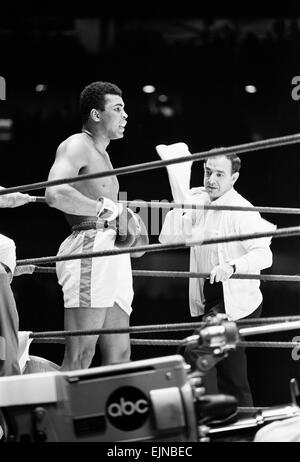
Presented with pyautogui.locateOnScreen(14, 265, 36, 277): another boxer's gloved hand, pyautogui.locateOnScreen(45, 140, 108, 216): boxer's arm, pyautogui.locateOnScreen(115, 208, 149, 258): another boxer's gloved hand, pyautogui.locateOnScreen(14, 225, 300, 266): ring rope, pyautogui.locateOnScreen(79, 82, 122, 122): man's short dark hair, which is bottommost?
pyautogui.locateOnScreen(14, 225, 300, 266): ring rope

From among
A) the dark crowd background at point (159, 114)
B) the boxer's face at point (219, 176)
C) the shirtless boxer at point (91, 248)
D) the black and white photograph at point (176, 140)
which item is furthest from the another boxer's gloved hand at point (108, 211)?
the dark crowd background at point (159, 114)

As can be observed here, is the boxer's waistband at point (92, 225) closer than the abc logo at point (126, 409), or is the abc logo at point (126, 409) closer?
the abc logo at point (126, 409)

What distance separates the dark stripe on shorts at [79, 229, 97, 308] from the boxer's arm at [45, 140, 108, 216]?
2.9 inches

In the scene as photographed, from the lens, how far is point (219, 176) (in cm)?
285

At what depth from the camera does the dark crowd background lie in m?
3.56

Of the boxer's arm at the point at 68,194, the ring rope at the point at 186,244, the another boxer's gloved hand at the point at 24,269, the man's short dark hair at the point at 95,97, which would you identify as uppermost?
the man's short dark hair at the point at 95,97

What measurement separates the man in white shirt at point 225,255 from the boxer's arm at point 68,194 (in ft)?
1.09

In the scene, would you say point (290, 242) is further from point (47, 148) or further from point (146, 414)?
point (146, 414)

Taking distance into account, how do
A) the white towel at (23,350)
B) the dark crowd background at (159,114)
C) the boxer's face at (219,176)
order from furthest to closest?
the dark crowd background at (159,114)
the boxer's face at (219,176)
the white towel at (23,350)

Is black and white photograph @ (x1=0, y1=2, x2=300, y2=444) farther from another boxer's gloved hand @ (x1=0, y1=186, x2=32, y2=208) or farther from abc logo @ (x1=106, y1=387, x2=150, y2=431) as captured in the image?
abc logo @ (x1=106, y1=387, x2=150, y2=431)

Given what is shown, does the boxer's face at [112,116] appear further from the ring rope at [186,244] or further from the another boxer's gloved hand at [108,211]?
the ring rope at [186,244]

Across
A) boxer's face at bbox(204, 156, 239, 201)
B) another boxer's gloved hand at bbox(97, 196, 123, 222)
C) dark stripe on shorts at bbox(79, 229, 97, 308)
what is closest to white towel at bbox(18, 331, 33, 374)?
dark stripe on shorts at bbox(79, 229, 97, 308)

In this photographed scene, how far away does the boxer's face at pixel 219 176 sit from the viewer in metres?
2.84
